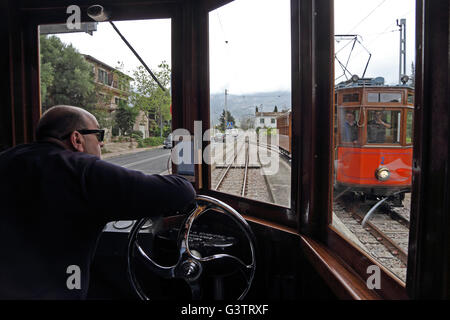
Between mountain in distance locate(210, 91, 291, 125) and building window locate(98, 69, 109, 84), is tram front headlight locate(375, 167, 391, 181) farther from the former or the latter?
building window locate(98, 69, 109, 84)

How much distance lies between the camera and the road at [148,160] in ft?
7.70

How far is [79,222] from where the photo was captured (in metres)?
0.96

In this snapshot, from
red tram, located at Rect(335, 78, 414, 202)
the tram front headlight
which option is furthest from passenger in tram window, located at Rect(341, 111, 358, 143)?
the tram front headlight

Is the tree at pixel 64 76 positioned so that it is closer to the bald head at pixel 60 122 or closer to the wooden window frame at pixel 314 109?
the wooden window frame at pixel 314 109

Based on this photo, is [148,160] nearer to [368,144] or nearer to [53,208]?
[53,208]

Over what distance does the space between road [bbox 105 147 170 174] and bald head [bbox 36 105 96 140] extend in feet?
3.86

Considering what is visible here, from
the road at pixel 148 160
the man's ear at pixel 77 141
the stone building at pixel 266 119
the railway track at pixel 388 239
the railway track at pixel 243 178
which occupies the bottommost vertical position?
the railway track at pixel 388 239

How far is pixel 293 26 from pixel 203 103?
1.01 meters

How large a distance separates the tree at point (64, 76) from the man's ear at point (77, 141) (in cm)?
153

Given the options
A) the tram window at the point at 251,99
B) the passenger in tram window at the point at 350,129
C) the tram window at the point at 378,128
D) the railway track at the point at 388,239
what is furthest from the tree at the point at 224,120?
the tram window at the point at 378,128

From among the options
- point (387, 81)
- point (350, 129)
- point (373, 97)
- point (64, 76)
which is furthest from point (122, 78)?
point (373, 97)

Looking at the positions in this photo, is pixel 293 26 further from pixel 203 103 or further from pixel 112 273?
pixel 112 273

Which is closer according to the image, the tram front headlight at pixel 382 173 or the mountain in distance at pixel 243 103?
the mountain in distance at pixel 243 103

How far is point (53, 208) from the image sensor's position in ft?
3.02
